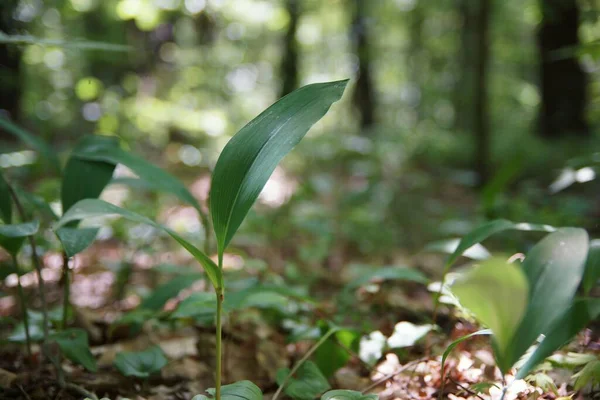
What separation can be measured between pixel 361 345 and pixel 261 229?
86.3 inches

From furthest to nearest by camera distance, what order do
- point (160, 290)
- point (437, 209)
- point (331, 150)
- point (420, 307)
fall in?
point (331, 150), point (437, 209), point (420, 307), point (160, 290)

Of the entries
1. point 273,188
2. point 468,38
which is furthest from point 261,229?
point 468,38

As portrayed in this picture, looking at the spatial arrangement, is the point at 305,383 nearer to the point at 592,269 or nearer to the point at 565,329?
the point at 565,329

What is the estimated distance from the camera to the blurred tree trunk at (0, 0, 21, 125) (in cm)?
246

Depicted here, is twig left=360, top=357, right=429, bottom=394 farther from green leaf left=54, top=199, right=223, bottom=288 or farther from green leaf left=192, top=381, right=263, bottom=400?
green leaf left=54, top=199, right=223, bottom=288

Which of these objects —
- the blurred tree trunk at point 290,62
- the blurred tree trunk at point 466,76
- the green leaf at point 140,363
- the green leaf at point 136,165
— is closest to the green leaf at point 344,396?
the green leaf at point 140,363

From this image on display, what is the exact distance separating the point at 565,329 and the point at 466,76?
792 cm

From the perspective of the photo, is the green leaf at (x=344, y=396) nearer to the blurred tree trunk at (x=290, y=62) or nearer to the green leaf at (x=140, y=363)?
the green leaf at (x=140, y=363)

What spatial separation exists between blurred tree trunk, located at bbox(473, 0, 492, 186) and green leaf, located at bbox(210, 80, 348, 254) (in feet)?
12.8

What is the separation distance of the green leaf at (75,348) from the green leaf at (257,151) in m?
0.68

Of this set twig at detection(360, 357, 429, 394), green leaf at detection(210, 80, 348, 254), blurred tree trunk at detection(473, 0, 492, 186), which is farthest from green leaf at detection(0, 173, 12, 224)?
blurred tree trunk at detection(473, 0, 492, 186)

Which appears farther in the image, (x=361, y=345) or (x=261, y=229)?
(x=261, y=229)

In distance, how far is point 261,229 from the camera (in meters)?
3.75

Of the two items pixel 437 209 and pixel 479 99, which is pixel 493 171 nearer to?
pixel 479 99
